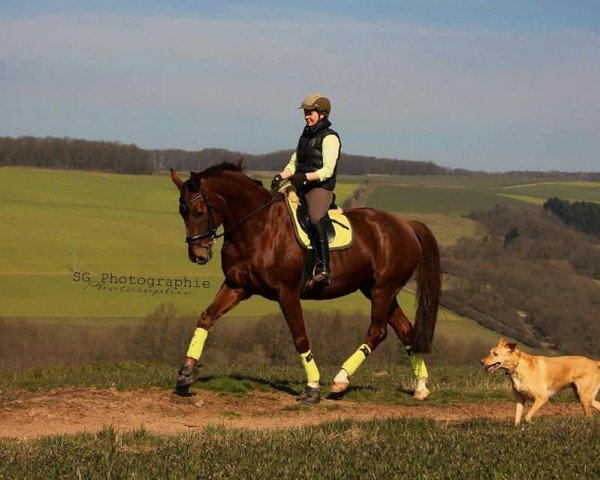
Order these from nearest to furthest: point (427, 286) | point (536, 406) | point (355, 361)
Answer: point (536, 406), point (355, 361), point (427, 286)

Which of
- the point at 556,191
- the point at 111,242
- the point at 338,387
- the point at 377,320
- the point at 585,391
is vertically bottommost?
the point at 111,242

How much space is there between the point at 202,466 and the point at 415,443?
2144 millimetres

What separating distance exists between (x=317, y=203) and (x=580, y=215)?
4234 inches

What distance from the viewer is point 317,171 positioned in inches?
501

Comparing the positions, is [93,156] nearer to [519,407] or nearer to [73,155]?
[73,155]

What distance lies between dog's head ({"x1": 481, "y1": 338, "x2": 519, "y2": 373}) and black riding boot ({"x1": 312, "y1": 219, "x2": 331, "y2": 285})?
7.90 ft

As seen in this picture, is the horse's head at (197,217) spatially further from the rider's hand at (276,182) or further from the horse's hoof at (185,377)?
the horse's hoof at (185,377)

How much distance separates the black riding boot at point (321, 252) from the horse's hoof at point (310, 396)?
4.58 feet

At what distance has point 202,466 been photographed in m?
7.75

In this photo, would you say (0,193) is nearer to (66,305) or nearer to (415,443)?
(66,305)

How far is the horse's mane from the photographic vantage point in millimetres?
12414

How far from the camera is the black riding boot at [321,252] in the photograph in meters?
12.7

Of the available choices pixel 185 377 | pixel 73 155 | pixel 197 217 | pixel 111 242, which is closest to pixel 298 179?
pixel 197 217

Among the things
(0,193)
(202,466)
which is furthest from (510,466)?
(0,193)
